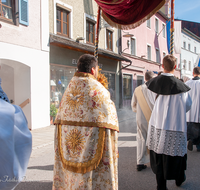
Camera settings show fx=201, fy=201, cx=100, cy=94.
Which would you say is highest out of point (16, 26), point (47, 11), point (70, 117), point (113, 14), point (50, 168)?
point (47, 11)

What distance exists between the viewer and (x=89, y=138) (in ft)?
7.29

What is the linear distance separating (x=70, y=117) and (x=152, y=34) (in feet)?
69.9

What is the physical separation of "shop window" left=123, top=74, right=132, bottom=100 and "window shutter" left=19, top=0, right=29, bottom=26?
33.7 ft

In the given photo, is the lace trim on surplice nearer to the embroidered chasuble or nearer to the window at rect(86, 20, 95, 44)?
the embroidered chasuble

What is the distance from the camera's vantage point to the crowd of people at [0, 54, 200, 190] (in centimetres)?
111

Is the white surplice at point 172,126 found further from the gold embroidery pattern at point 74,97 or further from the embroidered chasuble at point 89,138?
the gold embroidery pattern at point 74,97

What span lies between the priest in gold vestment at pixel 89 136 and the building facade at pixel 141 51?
544 inches

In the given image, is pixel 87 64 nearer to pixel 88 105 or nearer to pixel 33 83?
pixel 88 105

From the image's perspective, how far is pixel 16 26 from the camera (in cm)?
795

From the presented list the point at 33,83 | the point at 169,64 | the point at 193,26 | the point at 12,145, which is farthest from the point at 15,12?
the point at 193,26

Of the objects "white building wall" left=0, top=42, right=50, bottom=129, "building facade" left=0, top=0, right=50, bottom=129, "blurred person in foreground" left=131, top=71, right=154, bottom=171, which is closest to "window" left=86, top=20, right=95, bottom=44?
"building facade" left=0, top=0, right=50, bottom=129

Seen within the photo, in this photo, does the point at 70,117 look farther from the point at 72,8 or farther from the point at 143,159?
the point at 72,8

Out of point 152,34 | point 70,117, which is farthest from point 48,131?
point 152,34

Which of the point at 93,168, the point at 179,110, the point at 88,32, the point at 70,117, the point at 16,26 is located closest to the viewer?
the point at 93,168
